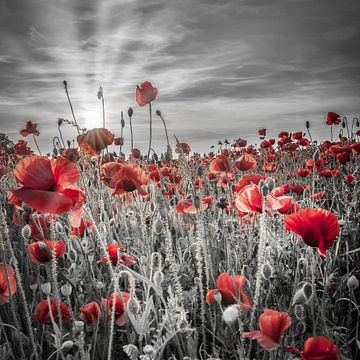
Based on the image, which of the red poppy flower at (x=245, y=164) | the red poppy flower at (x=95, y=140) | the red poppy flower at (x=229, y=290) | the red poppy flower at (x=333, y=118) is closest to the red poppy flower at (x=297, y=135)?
the red poppy flower at (x=333, y=118)

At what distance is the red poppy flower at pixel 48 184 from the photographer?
4.26 feet

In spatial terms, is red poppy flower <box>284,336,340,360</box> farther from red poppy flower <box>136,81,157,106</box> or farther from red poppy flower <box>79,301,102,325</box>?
red poppy flower <box>136,81,157,106</box>

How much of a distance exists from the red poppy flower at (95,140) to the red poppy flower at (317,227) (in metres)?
1.38

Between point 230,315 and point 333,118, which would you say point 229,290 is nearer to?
point 230,315

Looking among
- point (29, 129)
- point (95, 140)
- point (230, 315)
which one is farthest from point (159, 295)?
point (29, 129)

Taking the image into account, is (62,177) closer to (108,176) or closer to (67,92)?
(108,176)

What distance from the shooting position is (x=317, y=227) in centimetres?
136

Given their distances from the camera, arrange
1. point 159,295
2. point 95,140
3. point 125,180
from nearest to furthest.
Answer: point 159,295 < point 125,180 < point 95,140

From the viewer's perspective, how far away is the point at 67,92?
3.19 m

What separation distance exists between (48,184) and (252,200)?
3.04 ft

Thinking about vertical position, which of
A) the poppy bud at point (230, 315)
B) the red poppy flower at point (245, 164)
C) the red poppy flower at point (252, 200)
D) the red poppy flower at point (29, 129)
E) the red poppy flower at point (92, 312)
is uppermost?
the red poppy flower at point (29, 129)

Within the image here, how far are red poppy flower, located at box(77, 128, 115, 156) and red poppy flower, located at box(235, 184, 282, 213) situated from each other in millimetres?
977

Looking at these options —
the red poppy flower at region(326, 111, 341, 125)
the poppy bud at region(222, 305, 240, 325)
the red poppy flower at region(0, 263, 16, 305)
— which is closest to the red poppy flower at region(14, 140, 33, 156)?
the red poppy flower at region(0, 263, 16, 305)

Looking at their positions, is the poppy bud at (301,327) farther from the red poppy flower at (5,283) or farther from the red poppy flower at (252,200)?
the red poppy flower at (5,283)
